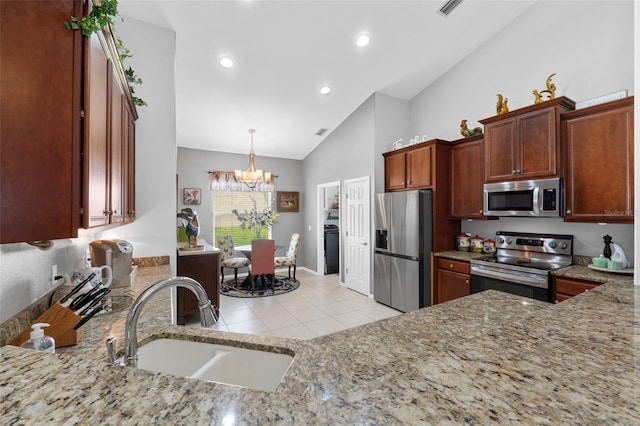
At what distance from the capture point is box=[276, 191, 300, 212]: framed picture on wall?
6.69 metres

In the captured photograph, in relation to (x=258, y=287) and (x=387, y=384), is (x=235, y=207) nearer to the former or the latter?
(x=258, y=287)

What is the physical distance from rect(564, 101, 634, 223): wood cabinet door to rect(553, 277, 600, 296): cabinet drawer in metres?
0.57

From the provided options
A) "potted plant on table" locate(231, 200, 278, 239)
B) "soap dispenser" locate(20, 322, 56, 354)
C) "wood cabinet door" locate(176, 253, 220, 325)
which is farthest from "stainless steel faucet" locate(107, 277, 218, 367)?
"potted plant on table" locate(231, 200, 278, 239)

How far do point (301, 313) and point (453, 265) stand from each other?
213 centimetres

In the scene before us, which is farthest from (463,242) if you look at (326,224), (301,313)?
(326,224)

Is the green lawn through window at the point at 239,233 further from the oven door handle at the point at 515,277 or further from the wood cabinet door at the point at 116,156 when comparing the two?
the oven door handle at the point at 515,277

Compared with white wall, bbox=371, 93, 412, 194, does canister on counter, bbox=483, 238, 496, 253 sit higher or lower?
lower

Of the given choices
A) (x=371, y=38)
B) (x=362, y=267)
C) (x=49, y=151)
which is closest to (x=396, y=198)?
(x=362, y=267)

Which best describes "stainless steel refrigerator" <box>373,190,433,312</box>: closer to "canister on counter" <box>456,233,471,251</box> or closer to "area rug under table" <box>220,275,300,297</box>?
"canister on counter" <box>456,233,471,251</box>

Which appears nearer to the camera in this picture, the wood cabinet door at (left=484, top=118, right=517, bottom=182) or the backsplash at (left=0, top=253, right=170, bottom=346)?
the backsplash at (left=0, top=253, right=170, bottom=346)

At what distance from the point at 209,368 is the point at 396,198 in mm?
3405

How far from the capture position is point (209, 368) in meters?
1.07

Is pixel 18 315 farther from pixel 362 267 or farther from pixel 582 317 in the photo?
pixel 362 267

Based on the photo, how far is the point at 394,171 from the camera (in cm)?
437
